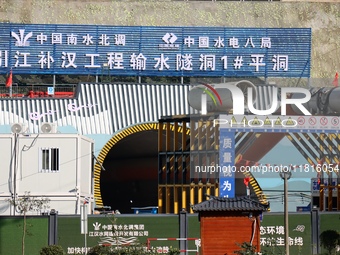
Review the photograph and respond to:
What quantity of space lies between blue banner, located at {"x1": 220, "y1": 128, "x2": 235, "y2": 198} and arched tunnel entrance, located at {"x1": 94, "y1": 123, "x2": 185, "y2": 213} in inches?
489

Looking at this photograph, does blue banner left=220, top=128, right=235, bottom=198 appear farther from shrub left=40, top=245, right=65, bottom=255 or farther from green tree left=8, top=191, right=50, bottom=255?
shrub left=40, top=245, right=65, bottom=255

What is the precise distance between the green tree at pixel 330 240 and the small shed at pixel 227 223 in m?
2.97

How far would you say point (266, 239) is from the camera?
158 feet

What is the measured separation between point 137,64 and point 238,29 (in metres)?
6.39

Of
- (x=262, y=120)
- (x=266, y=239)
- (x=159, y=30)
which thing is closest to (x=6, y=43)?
(x=159, y=30)

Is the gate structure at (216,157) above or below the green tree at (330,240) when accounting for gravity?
above

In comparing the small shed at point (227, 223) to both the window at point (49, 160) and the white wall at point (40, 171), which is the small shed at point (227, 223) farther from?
the window at point (49, 160)

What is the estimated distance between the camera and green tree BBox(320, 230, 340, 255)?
4616cm

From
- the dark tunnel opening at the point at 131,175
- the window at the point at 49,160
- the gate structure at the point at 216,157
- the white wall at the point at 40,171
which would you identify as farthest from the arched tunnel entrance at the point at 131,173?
the window at the point at 49,160

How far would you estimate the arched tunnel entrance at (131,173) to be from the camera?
7181 cm

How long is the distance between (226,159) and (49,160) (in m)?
8.69

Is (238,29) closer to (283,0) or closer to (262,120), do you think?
(262,120)

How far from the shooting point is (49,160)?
58531mm

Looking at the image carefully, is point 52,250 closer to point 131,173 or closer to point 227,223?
Answer: point 227,223
